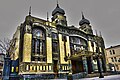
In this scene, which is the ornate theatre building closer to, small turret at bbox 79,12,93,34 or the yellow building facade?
small turret at bbox 79,12,93,34

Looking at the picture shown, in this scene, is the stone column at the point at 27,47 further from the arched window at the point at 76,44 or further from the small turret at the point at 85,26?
the small turret at the point at 85,26

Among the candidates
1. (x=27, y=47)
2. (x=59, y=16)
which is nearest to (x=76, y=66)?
(x=27, y=47)

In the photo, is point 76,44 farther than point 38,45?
Yes

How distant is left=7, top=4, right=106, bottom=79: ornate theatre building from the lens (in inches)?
764

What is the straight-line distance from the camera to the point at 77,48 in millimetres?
27672

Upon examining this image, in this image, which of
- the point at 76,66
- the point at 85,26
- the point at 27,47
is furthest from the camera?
the point at 85,26

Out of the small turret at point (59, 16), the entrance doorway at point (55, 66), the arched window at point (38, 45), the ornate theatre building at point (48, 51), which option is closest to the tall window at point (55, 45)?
the ornate theatre building at point (48, 51)

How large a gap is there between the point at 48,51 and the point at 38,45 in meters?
2.15

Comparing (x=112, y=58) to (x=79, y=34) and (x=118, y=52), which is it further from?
(x=79, y=34)

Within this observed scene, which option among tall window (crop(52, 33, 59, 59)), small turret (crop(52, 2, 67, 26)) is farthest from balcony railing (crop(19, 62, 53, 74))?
small turret (crop(52, 2, 67, 26))

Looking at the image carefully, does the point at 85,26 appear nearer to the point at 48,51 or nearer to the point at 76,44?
the point at 76,44

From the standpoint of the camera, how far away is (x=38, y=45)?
72.0 ft

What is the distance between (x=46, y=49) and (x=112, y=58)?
31.3 meters

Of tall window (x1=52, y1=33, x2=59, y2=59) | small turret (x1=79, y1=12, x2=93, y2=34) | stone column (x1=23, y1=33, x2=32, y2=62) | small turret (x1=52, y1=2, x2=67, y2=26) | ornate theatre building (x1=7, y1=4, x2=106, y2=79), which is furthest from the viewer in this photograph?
small turret (x1=79, y1=12, x2=93, y2=34)
